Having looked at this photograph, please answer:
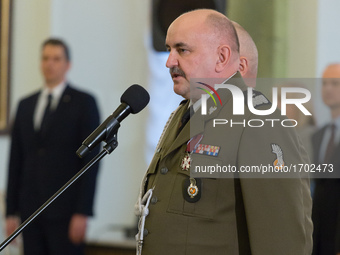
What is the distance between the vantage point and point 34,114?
12.9 feet

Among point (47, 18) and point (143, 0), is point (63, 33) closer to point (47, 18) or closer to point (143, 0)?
point (47, 18)

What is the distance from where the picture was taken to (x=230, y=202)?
5.91 feet

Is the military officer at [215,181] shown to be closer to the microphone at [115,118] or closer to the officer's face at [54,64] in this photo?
the microphone at [115,118]

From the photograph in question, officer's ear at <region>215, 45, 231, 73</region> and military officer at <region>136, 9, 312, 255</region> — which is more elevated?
officer's ear at <region>215, 45, 231, 73</region>

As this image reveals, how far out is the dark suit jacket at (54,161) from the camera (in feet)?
12.2

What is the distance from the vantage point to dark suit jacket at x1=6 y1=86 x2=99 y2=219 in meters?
3.73

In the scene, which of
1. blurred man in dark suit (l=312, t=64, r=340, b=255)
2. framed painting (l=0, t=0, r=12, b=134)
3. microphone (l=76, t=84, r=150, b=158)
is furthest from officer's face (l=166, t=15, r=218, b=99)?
framed painting (l=0, t=0, r=12, b=134)

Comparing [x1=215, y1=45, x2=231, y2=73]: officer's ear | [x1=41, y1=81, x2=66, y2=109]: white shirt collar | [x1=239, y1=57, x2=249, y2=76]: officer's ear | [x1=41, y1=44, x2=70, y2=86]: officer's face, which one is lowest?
[x1=215, y1=45, x2=231, y2=73]: officer's ear

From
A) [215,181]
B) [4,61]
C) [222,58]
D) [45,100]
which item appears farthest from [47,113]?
[215,181]

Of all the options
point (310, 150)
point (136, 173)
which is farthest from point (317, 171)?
point (136, 173)

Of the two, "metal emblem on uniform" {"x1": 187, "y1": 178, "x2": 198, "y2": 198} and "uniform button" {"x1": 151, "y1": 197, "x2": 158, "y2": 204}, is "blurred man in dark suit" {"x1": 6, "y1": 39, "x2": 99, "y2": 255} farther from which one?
"metal emblem on uniform" {"x1": 187, "y1": 178, "x2": 198, "y2": 198}

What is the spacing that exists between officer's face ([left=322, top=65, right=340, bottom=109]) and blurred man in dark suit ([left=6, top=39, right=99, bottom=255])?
1298 millimetres

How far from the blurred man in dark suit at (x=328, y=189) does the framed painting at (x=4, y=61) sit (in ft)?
9.49

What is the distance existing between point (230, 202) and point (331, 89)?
1489mm
